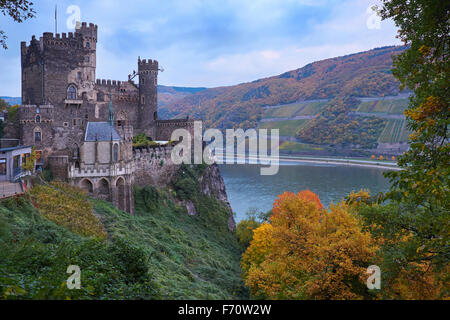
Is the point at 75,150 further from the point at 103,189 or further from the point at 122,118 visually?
the point at 122,118

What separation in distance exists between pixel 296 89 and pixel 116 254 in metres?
153

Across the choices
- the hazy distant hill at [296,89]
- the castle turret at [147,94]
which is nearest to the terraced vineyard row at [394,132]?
the hazy distant hill at [296,89]

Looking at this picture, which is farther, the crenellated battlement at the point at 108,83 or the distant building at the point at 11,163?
the crenellated battlement at the point at 108,83

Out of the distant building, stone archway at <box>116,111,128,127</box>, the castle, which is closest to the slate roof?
the castle

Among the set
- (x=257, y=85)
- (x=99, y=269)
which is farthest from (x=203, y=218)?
(x=257, y=85)

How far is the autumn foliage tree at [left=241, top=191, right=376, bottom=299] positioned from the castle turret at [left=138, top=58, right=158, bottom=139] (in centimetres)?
2048

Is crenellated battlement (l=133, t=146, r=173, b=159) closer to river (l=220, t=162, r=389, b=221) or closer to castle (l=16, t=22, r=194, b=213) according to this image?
castle (l=16, t=22, r=194, b=213)

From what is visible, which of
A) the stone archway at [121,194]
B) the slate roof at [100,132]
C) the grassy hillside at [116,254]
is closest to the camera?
the grassy hillside at [116,254]

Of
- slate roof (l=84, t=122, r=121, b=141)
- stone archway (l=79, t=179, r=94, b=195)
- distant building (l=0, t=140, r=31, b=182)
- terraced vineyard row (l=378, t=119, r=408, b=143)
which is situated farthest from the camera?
terraced vineyard row (l=378, t=119, r=408, b=143)

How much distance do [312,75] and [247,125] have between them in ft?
210

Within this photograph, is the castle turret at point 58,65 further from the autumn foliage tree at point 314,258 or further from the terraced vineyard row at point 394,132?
the terraced vineyard row at point 394,132

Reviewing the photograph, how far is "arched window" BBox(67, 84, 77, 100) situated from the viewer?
88.9ft

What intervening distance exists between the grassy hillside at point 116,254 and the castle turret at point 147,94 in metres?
7.40

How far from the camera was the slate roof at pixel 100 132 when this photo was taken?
22344 mm
